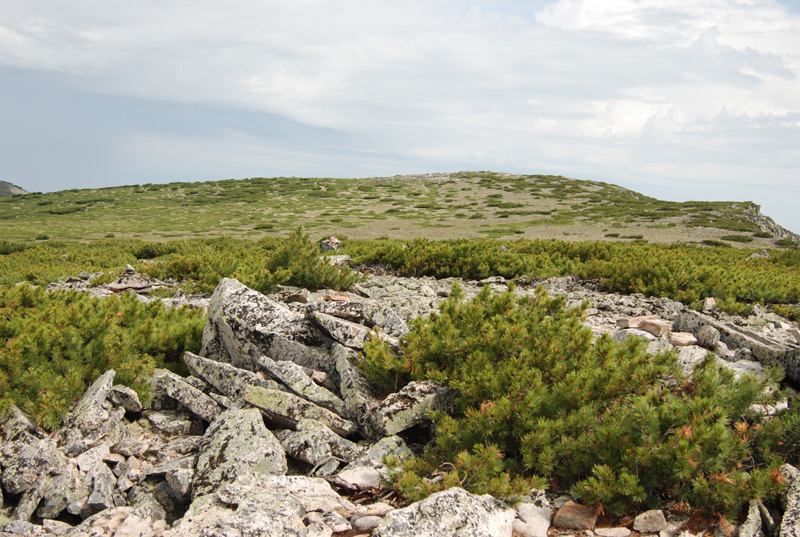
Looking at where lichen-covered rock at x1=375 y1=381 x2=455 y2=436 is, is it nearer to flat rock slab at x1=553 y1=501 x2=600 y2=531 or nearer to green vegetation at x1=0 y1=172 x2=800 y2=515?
green vegetation at x1=0 y1=172 x2=800 y2=515

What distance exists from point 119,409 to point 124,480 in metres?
1.27

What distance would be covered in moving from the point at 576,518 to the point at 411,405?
79.6 inches

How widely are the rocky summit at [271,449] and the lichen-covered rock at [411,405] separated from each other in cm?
2

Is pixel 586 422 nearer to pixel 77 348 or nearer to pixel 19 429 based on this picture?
pixel 19 429

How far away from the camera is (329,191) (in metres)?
78.1

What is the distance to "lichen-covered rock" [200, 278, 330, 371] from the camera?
7.14 meters

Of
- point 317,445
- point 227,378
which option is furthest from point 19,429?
point 317,445

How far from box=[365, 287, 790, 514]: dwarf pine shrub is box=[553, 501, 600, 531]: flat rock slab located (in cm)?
10

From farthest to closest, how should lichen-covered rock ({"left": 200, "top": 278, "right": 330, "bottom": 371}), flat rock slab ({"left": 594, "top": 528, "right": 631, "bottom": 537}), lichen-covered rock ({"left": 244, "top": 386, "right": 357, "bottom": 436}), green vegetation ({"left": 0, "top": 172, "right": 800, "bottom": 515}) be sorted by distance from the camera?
lichen-covered rock ({"left": 200, "top": 278, "right": 330, "bottom": 371}), lichen-covered rock ({"left": 244, "top": 386, "right": 357, "bottom": 436}), green vegetation ({"left": 0, "top": 172, "right": 800, "bottom": 515}), flat rock slab ({"left": 594, "top": 528, "right": 631, "bottom": 537})

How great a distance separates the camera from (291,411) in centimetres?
558

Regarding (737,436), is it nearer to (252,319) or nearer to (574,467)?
(574,467)

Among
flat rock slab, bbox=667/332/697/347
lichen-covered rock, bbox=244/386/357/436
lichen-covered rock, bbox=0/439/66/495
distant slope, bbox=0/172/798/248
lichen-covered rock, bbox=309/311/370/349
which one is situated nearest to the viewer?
lichen-covered rock, bbox=0/439/66/495

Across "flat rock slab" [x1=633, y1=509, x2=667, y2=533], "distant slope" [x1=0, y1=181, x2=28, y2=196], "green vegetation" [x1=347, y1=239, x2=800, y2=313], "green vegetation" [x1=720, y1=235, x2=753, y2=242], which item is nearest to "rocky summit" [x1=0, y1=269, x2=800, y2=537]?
"flat rock slab" [x1=633, y1=509, x2=667, y2=533]

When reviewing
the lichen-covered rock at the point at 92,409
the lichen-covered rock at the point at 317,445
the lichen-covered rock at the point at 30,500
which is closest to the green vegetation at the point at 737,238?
the lichen-covered rock at the point at 317,445
